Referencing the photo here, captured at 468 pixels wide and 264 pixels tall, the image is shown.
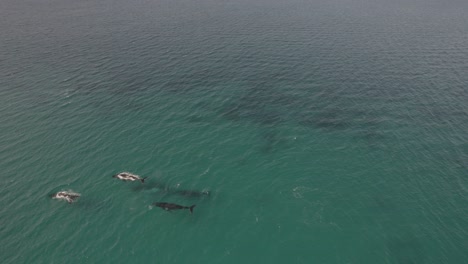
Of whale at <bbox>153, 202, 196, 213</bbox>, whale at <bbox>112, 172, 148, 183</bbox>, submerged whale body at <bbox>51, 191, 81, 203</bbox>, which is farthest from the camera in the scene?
whale at <bbox>112, 172, 148, 183</bbox>

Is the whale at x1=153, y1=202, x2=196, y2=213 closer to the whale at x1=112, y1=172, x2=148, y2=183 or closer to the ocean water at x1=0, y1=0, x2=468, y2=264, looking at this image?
the ocean water at x1=0, y1=0, x2=468, y2=264

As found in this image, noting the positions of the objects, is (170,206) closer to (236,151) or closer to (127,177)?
(127,177)

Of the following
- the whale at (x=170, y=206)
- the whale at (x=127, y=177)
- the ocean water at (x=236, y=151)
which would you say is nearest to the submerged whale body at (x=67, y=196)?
the ocean water at (x=236, y=151)

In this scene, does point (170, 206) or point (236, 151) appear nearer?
point (170, 206)

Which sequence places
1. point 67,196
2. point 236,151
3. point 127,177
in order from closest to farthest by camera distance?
point 67,196
point 127,177
point 236,151

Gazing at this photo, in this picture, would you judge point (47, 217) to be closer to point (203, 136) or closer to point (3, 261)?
point (3, 261)

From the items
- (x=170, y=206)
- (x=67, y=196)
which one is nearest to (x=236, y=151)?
(x=170, y=206)

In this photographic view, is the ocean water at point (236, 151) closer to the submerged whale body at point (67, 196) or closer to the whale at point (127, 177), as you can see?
the submerged whale body at point (67, 196)

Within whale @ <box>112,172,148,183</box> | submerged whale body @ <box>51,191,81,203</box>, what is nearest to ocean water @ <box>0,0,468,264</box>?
submerged whale body @ <box>51,191,81,203</box>
